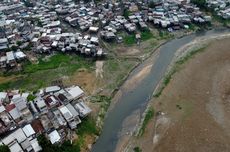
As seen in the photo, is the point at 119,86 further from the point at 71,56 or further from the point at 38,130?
the point at 38,130

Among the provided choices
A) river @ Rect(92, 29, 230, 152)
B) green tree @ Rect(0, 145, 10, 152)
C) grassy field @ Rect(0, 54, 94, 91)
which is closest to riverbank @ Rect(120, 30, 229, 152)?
river @ Rect(92, 29, 230, 152)

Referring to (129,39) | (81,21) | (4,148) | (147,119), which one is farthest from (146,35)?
(4,148)

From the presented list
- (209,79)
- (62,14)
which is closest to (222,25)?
(209,79)

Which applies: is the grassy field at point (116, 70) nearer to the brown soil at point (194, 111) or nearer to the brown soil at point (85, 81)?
the brown soil at point (85, 81)

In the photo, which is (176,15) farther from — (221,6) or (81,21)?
(81,21)

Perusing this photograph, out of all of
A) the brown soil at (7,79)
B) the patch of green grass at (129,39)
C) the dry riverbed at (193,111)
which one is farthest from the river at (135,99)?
the brown soil at (7,79)

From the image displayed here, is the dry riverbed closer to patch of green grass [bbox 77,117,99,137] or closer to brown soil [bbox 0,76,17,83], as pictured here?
patch of green grass [bbox 77,117,99,137]
